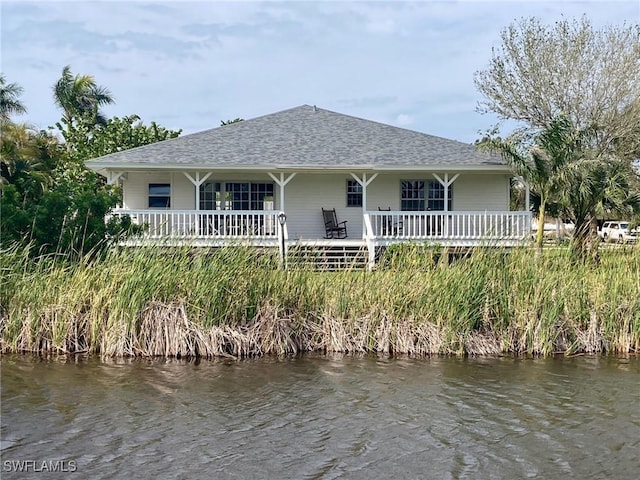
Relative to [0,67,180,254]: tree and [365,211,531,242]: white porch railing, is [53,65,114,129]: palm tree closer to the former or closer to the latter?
[0,67,180,254]: tree

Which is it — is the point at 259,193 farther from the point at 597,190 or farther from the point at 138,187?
the point at 597,190

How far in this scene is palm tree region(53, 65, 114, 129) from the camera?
3691 cm

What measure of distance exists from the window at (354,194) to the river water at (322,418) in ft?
37.3

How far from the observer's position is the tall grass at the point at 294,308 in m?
10.1

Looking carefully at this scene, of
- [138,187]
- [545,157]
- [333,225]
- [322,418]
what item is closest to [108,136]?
[138,187]

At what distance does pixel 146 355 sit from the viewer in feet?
32.8

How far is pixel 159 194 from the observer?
Answer: 20.9 m

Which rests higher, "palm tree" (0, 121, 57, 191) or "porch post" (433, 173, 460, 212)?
"palm tree" (0, 121, 57, 191)

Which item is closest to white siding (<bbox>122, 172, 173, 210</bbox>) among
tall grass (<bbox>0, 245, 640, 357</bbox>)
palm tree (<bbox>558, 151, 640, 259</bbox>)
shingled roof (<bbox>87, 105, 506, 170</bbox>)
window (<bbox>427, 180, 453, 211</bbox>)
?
shingled roof (<bbox>87, 105, 506, 170</bbox>)

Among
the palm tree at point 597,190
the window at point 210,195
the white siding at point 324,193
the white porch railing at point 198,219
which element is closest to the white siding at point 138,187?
the white siding at point 324,193

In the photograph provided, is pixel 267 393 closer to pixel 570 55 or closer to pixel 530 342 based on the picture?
pixel 530 342

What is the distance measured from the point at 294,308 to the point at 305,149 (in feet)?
36.5

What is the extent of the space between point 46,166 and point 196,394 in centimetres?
2108

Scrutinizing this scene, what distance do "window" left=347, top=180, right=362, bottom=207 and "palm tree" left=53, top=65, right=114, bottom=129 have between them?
67.4 feet
